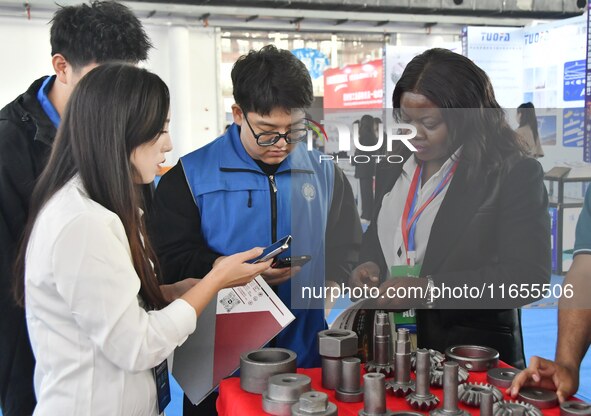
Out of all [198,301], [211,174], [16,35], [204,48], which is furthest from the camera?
[204,48]

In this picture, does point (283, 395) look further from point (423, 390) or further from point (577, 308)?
point (577, 308)

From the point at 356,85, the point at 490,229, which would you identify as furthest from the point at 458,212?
the point at 356,85

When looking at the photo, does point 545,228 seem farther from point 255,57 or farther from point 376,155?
point 255,57

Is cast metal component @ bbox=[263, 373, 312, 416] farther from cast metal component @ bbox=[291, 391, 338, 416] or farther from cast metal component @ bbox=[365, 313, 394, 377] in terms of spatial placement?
cast metal component @ bbox=[365, 313, 394, 377]

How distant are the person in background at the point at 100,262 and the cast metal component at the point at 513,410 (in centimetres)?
60

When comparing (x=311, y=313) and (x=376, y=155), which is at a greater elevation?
(x=376, y=155)

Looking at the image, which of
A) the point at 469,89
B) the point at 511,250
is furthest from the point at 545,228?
the point at 469,89

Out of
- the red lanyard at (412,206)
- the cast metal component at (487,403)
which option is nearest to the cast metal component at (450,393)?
the cast metal component at (487,403)

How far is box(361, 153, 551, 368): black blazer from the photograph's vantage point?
1526mm

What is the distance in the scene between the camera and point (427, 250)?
5.08 feet

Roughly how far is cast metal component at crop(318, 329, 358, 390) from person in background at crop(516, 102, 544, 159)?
0.62 m

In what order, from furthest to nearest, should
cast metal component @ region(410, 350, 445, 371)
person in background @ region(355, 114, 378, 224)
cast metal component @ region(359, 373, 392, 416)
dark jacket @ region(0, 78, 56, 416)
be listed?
dark jacket @ region(0, 78, 56, 416), person in background @ region(355, 114, 378, 224), cast metal component @ region(410, 350, 445, 371), cast metal component @ region(359, 373, 392, 416)

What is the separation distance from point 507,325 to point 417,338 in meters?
0.22

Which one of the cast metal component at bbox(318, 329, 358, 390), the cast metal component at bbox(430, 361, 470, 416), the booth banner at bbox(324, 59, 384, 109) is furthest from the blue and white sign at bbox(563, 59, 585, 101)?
the cast metal component at bbox(430, 361, 470, 416)
